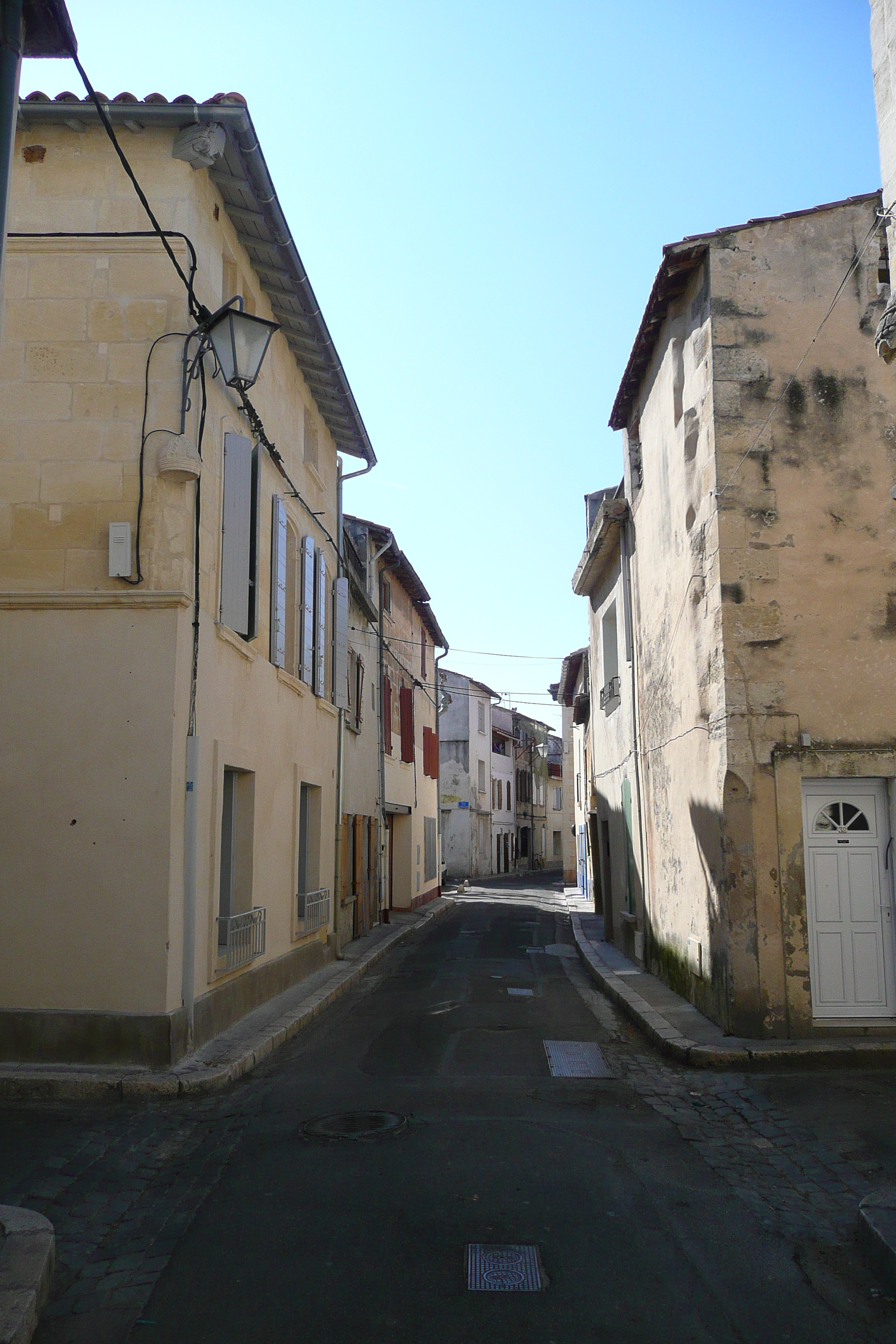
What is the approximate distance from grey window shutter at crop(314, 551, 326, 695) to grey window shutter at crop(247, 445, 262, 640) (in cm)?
286

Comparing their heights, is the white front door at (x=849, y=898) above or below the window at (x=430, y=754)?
below

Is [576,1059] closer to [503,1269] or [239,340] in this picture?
[503,1269]

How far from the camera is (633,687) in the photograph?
13.7 metres

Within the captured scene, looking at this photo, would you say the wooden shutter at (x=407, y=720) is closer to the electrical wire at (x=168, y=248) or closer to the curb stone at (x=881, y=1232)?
the electrical wire at (x=168, y=248)

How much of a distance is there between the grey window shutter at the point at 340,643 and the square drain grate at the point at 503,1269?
1039 centimetres

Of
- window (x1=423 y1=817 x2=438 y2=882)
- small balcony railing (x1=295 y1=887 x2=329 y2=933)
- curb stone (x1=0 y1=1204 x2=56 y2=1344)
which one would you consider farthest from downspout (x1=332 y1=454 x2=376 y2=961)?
window (x1=423 y1=817 x2=438 y2=882)

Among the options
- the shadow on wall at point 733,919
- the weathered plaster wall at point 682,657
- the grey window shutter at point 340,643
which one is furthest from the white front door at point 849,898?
the grey window shutter at point 340,643

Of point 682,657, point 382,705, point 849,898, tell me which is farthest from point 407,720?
point 849,898

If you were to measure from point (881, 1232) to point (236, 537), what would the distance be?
6.87m

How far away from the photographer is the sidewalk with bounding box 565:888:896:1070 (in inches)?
303

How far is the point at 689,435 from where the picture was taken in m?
9.80

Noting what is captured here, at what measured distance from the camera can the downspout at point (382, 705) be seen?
20.4 m

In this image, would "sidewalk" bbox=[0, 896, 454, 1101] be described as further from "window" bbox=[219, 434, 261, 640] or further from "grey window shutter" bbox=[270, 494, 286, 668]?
"grey window shutter" bbox=[270, 494, 286, 668]

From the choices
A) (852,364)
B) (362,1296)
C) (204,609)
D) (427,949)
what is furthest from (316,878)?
(362,1296)
